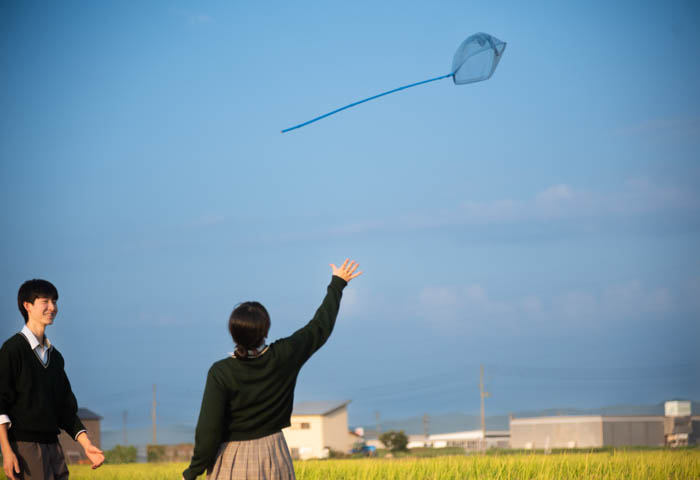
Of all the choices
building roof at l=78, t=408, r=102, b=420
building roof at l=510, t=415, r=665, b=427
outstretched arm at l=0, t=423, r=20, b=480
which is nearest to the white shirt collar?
outstretched arm at l=0, t=423, r=20, b=480

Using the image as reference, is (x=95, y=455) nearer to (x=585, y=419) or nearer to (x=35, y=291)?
(x=35, y=291)

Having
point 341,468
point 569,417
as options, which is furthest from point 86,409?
point 569,417

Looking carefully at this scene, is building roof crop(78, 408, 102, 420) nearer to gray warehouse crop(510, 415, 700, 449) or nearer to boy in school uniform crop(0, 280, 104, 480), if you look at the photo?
gray warehouse crop(510, 415, 700, 449)

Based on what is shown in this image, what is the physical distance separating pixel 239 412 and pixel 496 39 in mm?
6326

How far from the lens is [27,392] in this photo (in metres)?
4.79

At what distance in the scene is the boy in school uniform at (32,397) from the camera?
4715 millimetres

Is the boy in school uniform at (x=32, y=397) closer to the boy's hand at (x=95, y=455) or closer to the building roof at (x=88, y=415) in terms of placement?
the boy's hand at (x=95, y=455)

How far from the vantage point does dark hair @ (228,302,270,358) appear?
13.2 feet

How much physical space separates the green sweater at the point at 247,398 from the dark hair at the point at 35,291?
1.39 meters

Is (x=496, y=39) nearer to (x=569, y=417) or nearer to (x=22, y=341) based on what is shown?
(x=22, y=341)

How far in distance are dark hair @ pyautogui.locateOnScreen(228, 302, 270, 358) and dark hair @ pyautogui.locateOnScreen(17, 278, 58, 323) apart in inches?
56.5

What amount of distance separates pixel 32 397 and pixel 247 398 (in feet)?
5.16

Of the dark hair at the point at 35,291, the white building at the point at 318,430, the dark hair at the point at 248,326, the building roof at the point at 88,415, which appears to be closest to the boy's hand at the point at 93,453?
the dark hair at the point at 35,291

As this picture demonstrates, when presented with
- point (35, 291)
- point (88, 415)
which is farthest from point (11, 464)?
point (88, 415)
